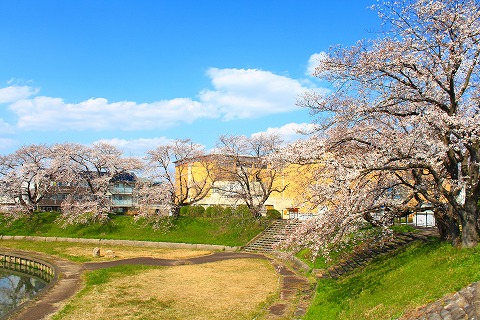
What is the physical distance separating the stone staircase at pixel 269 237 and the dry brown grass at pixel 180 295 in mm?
7294

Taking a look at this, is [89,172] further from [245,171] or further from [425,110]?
[425,110]

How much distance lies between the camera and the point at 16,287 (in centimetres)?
2073

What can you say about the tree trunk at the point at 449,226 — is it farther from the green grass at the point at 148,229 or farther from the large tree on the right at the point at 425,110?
the green grass at the point at 148,229

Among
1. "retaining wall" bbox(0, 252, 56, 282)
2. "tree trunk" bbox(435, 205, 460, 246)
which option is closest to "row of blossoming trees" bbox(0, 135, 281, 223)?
"retaining wall" bbox(0, 252, 56, 282)

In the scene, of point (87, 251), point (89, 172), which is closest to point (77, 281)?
point (87, 251)

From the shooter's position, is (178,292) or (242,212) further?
(242,212)

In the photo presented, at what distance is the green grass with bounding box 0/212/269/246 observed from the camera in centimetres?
3142

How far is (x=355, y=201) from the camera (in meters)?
11.1

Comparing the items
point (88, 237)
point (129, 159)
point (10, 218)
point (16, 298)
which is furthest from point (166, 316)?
point (10, 218)

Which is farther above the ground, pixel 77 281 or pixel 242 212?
pixel 242 212

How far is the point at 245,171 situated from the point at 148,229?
33.4 ft

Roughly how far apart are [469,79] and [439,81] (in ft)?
3.86

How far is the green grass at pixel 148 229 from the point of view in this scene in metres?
31.4

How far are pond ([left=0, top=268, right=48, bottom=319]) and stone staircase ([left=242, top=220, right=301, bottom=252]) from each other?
44.1 ft
